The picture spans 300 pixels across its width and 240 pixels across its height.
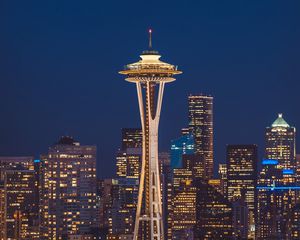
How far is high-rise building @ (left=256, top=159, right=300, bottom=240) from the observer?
402ft

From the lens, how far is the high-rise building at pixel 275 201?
122m

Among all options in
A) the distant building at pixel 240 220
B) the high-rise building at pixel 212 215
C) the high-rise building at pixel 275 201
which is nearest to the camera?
the high-rise building at pixel 212 215

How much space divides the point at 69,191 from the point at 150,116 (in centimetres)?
3663

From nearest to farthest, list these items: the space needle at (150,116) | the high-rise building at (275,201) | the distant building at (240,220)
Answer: the space needle at (150,116) < the distant building at (240,220) < the high-rise building at (275,201)

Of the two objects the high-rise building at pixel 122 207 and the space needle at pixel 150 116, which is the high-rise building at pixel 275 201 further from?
the space needle at pixel 150 116

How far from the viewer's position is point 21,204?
392 feet

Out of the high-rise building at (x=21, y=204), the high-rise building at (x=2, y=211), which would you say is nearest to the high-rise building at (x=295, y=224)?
the high-rise building at (x=21, y=204)

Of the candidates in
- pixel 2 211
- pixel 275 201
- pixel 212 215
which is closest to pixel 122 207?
pixel 212 215

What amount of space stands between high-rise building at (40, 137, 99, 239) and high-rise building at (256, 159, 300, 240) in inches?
558

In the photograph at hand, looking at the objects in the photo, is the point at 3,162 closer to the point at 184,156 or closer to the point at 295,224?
the point at 184,156

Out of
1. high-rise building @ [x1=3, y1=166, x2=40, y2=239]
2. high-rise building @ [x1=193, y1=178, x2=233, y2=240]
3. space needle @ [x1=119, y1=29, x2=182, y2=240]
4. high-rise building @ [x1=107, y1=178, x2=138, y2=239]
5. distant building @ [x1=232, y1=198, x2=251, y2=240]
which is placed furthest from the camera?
distant building @ [x1=232, y1=198, x2=251, y2=240]

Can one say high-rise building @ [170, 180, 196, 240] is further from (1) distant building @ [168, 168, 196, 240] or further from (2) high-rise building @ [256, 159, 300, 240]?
(2) high-rise building @ [256, 159, 300, 240]

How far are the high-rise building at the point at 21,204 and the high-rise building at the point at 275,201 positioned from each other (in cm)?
1761

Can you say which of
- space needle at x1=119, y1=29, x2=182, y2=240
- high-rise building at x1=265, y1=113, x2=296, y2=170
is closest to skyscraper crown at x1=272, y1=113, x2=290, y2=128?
high-rise building at x1=265, y1=113, x2=296, y2=170
